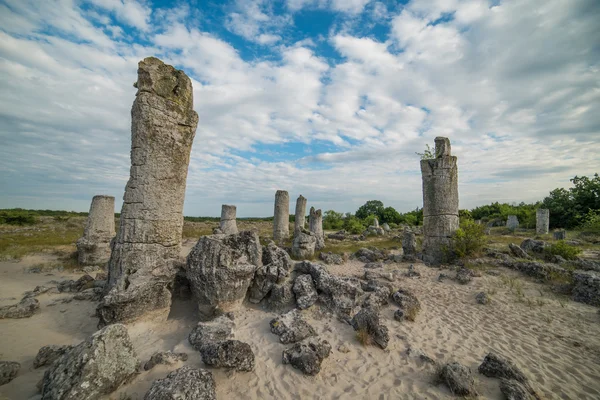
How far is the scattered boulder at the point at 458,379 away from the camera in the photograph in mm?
3556

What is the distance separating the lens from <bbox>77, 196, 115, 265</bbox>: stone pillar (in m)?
10.8

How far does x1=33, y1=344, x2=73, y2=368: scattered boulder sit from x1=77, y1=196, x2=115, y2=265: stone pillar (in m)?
7.89

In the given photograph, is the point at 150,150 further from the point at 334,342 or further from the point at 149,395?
the point at 334,342

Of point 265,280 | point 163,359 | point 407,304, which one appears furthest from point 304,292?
point 163,359

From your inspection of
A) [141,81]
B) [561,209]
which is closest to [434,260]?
[141,81]

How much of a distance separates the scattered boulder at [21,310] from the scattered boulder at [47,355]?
→ 8.84 feet

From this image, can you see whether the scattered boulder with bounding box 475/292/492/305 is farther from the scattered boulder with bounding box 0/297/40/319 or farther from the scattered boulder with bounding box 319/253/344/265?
the scattered boulder with bounding box 0/297/40/319

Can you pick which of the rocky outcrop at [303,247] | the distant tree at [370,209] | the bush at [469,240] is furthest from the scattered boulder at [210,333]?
the distant tree at [370,209]

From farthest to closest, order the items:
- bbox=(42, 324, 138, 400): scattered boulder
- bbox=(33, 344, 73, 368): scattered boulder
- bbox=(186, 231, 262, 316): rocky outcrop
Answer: bbox=(186, 231, 262, 316): rocky outcrop → bbox=(33, 344, 73, 368): scattered boulder → bbox=(42, 324, 138, 400): scattered boulder

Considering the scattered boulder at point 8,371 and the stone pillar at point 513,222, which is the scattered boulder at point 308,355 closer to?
the scattered boulder at point 8,371

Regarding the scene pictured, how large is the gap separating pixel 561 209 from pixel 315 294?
2955 cm

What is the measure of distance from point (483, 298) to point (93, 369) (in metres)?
8.23

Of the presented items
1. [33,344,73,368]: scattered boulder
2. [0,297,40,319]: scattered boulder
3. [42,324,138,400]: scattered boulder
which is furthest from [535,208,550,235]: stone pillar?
[0,297,40,319]: scattered boulder

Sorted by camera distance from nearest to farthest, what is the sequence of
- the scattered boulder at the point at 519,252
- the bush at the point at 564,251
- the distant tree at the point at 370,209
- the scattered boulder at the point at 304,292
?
the scattered boulder at the point at 304,292 < the bush at the point at 564,251 < the scattered boulder at the point at 519,252 < the distant tree at the point at 370,209
